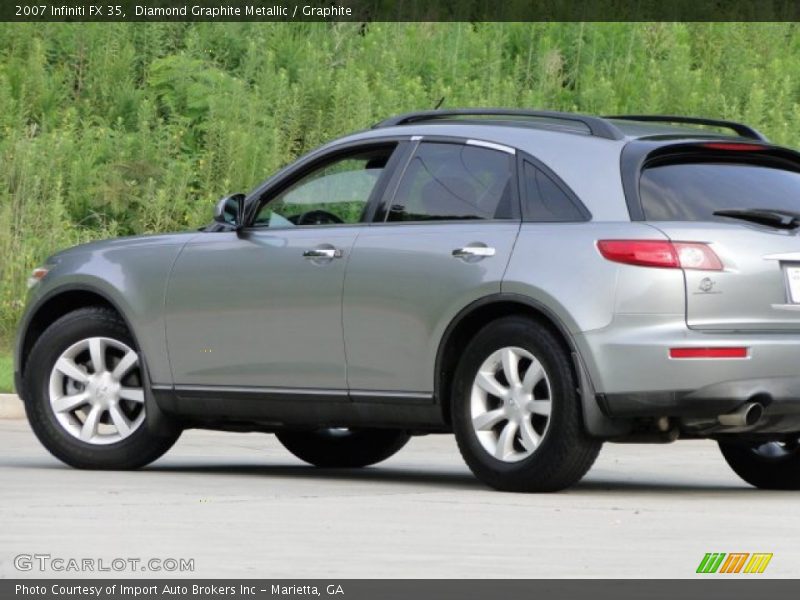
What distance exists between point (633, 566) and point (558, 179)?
3135 mm

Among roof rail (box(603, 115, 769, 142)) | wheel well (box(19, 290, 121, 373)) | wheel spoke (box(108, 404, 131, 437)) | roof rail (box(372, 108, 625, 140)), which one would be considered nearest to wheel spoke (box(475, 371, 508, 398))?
roof rail (box(372, 108, 625, 140))

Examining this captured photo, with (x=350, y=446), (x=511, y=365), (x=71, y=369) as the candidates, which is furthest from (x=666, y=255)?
(x=71, y=369)

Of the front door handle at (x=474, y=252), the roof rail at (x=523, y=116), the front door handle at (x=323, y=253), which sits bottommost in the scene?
the front door handle at (x=323, y=253)

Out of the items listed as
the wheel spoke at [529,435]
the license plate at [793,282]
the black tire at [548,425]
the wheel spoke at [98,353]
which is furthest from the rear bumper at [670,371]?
the wheel spoke at [98,353]

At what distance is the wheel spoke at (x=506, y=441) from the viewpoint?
956 cm

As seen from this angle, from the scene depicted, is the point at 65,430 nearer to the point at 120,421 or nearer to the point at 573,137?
the point at 120,421

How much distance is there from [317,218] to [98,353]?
4.80 ft

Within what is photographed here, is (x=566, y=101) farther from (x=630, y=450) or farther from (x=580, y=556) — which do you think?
(x=580, y=556)

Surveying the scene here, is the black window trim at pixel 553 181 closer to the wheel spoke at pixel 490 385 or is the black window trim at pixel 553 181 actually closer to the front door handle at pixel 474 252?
the front door handle at pixel 474 252

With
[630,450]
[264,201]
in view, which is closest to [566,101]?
[630,450]

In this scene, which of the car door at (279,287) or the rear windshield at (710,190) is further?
the car door at (279,287)
